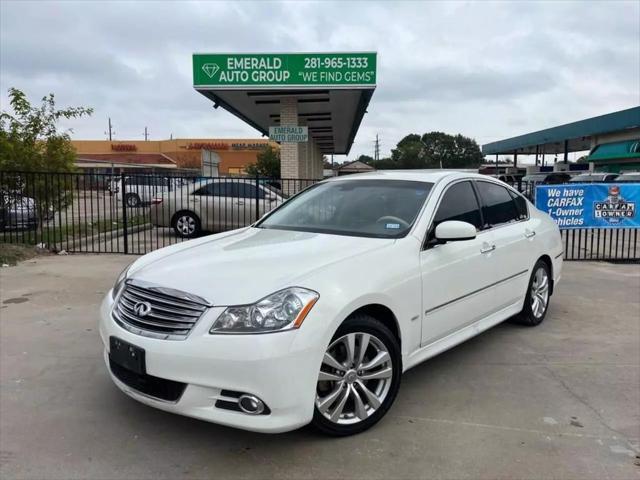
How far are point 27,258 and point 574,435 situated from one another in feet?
30.4

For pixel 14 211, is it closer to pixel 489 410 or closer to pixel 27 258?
pixel 27 258

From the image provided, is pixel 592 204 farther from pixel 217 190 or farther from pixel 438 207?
pixel 217 190

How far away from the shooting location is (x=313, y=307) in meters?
2.94

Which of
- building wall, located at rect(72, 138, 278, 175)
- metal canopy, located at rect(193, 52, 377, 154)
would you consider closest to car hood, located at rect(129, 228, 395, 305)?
metal canopy, located at rect(193, 52, 377, 154)

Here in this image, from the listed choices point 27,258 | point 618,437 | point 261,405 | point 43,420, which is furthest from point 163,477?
point 27,258

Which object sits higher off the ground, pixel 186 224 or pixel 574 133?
pixel 574 133

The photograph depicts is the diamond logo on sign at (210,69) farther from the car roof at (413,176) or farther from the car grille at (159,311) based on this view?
the car grille at (159,311)

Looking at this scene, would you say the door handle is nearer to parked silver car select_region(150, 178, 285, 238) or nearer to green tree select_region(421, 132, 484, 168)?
parked silver car select_region(150, 178, 285, 238)

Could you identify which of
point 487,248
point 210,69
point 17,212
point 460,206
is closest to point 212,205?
point 17,212

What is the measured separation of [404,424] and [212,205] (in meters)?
10.3

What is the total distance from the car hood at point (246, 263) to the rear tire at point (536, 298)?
8.15 ft

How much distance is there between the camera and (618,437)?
337cm

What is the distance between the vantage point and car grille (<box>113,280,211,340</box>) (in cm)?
294

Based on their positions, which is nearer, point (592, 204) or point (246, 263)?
point (246, 263)
